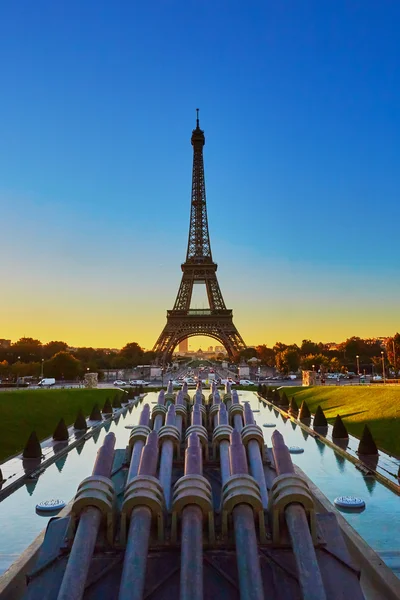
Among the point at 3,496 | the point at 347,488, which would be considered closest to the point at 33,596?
the point at 3,496

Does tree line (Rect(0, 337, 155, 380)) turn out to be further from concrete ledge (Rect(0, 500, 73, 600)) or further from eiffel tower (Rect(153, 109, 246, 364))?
concrete ledge (Rect(0, 500, 73, 600))

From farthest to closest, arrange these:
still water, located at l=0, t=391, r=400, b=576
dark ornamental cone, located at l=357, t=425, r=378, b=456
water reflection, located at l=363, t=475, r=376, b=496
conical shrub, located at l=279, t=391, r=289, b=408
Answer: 1. conical shrub, located at l=279, t=391, r=289, b=408
2. dark ornamental cone, located at l=357, t=425, r=378, b=456
3. water reflection, located at l=363, t=475, r=376, b=496
4. still water, located at l=0, t=391, r=400, b=576

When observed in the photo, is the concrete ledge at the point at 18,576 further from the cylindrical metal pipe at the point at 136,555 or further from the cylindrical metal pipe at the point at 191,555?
the cylindrical metal pipe at the point at 191,555

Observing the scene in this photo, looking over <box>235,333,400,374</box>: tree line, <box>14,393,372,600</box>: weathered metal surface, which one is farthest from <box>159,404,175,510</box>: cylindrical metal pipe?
Result: <box>235,333,400,374</box>: tree line

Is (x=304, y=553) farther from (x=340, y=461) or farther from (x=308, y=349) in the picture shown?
(x=308, y=349)

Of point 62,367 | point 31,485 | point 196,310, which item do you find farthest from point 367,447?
point 196,310

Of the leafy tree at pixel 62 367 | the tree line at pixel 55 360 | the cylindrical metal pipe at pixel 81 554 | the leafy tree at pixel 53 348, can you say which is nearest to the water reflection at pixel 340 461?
the cylindrical metal pipe at pixel 81 554
